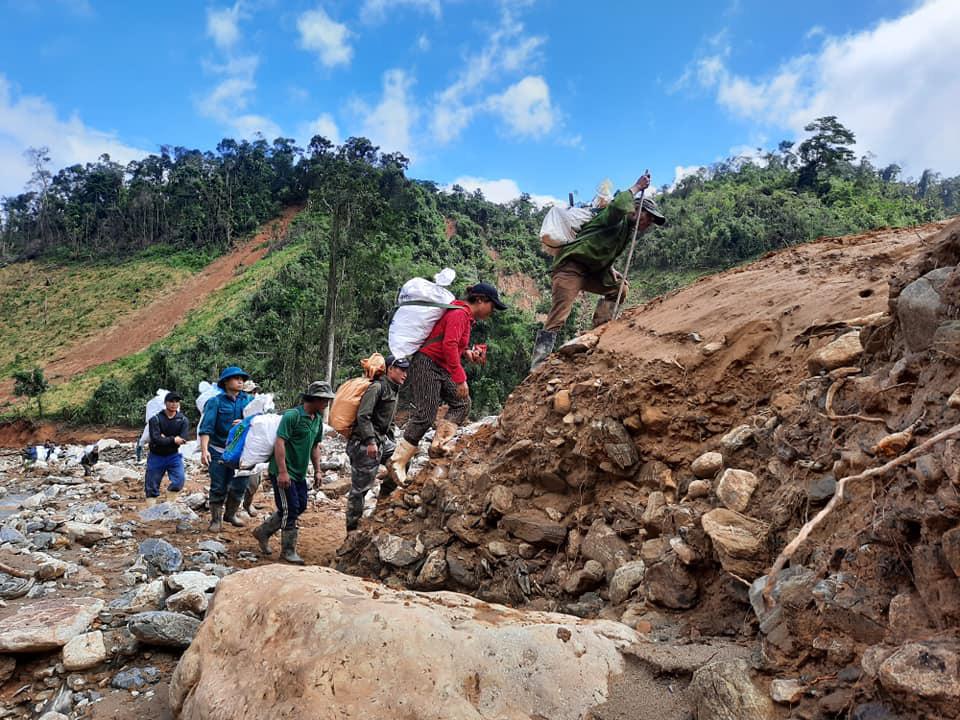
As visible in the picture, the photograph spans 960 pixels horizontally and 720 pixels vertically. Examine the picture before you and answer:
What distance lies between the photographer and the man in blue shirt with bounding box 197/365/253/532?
625cm

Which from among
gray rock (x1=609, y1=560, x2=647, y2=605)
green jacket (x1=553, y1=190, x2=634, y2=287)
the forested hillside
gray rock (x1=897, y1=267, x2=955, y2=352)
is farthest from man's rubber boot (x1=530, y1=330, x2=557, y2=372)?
the forested hillside

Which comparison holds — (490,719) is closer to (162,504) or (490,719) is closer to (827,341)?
(827,341)

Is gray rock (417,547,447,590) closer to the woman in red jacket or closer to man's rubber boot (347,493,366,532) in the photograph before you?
the woman in red jacket

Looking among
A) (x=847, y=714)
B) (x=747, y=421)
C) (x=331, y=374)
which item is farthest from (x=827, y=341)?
(x=331, y=374)

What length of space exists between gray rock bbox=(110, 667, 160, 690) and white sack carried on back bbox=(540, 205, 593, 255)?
4382mm

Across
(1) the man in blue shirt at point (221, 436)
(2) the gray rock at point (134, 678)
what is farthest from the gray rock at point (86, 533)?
(2) the gray rock at point (134, 678)

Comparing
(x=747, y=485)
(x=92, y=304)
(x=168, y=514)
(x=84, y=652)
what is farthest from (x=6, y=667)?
(x=92, y=304)

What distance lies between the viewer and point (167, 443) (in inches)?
250

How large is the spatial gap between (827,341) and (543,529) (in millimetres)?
1948

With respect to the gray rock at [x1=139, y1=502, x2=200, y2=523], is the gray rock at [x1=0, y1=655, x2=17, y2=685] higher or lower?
higher

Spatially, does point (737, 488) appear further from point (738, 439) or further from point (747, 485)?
point (738, 439)

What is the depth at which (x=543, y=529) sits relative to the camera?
362 cm

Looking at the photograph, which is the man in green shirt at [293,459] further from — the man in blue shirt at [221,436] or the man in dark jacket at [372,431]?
the man in blue shirt at [221,436]

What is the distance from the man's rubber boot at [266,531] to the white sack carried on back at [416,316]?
6.59ft
